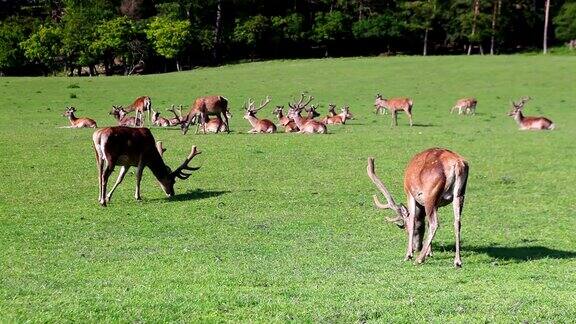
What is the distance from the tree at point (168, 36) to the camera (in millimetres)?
54594

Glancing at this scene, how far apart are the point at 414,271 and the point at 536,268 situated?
148 centimetres

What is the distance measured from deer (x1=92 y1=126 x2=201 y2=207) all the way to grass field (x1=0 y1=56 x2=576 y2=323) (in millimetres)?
384

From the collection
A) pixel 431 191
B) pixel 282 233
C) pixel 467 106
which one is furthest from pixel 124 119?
pixel 431 191

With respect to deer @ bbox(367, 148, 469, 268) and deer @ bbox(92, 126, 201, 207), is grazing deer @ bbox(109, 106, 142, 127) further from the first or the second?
deer @ bbox(367, 148, 469, 268)

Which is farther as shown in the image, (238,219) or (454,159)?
(238,219)

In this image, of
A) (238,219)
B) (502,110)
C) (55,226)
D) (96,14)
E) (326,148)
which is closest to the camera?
(55,226)

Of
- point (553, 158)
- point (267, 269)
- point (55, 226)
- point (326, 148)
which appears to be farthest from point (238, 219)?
point (553, 158)

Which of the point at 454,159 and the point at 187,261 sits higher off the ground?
the point at 454,159

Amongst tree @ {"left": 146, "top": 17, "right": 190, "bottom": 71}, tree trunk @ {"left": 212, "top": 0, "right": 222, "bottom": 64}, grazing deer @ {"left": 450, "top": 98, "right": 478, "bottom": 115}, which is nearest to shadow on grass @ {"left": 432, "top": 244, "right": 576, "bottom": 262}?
grazing deer @ {"left": 450, "top": 98, "right": 478, "bottom": 115}

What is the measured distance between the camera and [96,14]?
183ft

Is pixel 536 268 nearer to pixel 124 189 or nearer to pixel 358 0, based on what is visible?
pixel 124 189

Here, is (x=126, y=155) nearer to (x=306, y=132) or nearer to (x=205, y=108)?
(x=205, y=108)

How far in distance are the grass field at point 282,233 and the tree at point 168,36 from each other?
27.3m

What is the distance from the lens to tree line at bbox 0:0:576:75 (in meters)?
54.3
